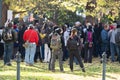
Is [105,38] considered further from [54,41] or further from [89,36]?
[54,41]

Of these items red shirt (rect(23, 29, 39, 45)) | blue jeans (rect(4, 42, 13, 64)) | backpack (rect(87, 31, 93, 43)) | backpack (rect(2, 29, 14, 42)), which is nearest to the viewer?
backpack (rect(2, 29, 14, 42))

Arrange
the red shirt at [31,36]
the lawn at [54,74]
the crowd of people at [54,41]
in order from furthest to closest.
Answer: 1. the red shirt at [31,36]
2. the crowd of people at [54,41]
3. the lawn at [54,74]

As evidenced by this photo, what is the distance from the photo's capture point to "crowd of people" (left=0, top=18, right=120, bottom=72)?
60.1 feet

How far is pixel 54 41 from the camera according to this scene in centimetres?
1806

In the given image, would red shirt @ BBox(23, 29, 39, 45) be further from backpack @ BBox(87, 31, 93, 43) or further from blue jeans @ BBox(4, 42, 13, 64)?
backpack @ BBox(87, 31, 93, 43)

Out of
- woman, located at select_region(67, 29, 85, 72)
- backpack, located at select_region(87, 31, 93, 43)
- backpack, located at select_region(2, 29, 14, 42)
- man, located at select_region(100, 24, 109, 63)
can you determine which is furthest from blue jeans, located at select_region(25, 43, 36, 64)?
man, located at select_region(100, 24, 109, 63)

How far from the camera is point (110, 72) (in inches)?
756

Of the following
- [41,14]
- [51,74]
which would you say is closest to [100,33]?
[51,74]

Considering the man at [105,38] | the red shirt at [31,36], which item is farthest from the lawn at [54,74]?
the man at [105,38]

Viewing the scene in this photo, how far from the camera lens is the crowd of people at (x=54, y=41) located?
722 inches

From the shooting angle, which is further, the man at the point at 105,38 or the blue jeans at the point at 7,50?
the man at the point at 105,38

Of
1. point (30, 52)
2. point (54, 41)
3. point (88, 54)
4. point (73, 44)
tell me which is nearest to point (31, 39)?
point (30, 52)

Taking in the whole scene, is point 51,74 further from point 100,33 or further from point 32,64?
point 100,33

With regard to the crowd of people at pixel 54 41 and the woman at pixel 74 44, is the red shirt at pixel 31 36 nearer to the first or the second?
the crowd of people at pixel 54 41
